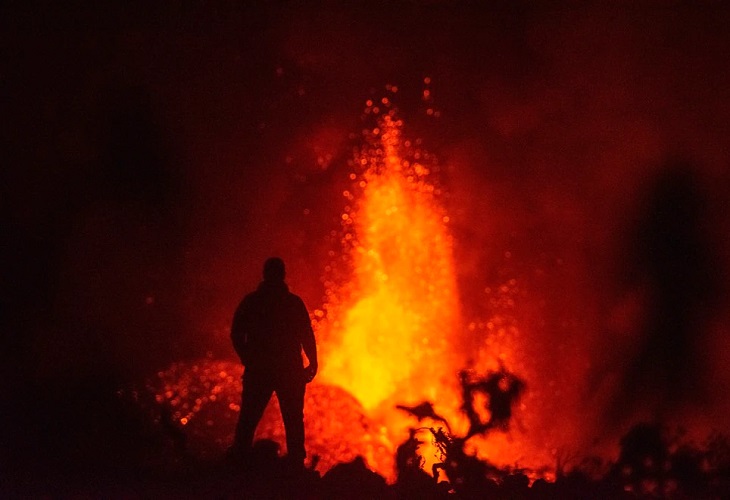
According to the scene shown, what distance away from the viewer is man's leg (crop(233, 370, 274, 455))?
21.9 feet

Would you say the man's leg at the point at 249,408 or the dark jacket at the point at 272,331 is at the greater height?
the dark jacket at the point at 272,331

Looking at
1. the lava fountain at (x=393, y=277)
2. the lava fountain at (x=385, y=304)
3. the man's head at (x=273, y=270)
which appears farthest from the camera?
the lava fountain at (x=393, y=277)

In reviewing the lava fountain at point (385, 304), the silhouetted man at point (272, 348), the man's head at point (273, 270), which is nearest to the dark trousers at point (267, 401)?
the silhouetted man at point (272, 348)

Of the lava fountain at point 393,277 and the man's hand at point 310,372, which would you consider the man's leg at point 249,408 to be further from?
the lava fountain at point 393,277

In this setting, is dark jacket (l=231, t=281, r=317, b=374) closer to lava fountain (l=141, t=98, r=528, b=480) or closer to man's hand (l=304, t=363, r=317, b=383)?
man's hand (l=304, t=363, r=317, b=383)

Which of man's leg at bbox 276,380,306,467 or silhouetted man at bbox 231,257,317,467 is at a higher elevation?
silhouetted man at bbox 231,257,317,467

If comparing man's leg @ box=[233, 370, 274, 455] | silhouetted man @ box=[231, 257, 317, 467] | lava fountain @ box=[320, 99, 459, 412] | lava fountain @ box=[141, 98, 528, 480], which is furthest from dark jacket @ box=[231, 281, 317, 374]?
lava fountain @ box=[320, 99, 459, 412]

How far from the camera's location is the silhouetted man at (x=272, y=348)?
6.62 m

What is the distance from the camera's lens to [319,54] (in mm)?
10641

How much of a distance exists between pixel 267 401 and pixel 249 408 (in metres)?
0.14

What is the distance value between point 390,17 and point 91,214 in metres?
4.11

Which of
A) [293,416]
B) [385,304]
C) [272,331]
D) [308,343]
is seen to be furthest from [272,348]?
[385,304]

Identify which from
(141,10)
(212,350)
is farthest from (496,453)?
(141,10)

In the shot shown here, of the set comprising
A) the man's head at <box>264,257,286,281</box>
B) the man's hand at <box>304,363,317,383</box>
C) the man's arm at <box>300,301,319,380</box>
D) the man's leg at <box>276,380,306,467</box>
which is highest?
the man's head at <box>264,257,286,281</box>
